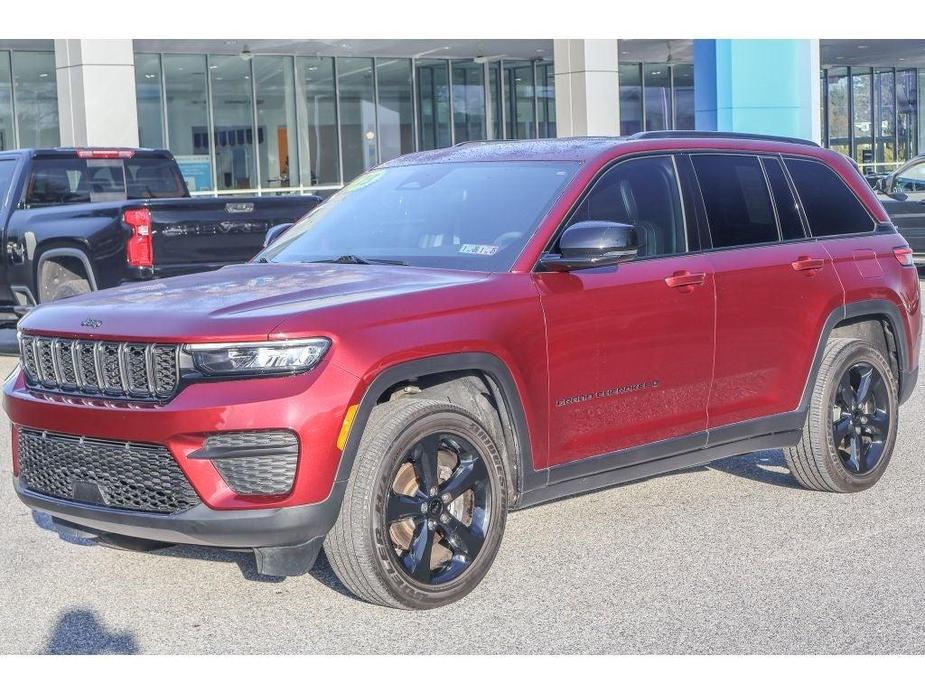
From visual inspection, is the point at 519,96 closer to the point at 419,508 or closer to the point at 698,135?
the point at 698,135

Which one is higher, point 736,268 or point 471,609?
point 736,268

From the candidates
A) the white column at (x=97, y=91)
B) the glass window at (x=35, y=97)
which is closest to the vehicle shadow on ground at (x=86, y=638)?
the white column at (x=97, y=91)

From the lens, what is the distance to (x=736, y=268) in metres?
Answer: 6.59

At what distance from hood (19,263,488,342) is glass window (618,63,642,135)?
117 ft

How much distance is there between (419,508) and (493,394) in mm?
613

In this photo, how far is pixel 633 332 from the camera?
238 inches

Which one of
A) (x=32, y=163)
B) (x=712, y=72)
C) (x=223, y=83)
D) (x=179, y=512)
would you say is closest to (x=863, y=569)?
(x=179, y=512)

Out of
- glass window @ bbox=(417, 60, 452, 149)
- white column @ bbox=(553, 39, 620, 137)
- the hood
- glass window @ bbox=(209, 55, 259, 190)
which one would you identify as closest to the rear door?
the hood

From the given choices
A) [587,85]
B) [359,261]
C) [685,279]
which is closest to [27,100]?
[587,85]

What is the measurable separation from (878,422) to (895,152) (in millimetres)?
42895

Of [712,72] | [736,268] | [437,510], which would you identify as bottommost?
[437,510]

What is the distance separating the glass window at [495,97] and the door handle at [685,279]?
103ft

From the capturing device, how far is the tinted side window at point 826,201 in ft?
23.8

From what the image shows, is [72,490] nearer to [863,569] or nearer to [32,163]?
[863,569]
